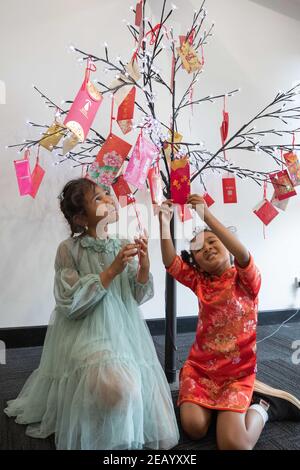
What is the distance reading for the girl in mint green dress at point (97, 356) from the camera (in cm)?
96

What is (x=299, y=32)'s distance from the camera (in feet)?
8.61

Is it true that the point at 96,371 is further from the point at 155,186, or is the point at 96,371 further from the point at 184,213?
the point at 184,213

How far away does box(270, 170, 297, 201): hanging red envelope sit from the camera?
5.57 ft

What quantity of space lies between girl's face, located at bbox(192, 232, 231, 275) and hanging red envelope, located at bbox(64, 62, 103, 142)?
53 cm

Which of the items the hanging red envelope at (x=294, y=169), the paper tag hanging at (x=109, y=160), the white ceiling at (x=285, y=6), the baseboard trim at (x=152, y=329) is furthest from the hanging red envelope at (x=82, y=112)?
the white ceiling at (x=285, y=6)

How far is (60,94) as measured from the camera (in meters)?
1.99

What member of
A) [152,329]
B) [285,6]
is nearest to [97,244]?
[152,329]

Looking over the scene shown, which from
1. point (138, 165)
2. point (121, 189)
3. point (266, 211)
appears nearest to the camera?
point (138, 165)

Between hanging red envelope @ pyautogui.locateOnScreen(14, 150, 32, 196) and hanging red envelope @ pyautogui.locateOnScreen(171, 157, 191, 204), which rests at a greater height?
hanging red envelope @ pyautogui.locateOnScreen(14, 150, 32, 196)

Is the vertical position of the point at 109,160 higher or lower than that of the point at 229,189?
higher

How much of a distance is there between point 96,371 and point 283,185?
1.22 m

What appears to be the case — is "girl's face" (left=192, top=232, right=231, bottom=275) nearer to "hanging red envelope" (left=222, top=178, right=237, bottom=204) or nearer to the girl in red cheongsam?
the girl in red cheongsam

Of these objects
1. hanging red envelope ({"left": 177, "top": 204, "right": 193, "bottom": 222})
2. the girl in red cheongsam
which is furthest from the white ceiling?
the girl in red cheongsam

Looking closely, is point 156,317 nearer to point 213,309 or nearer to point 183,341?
point 183,341
